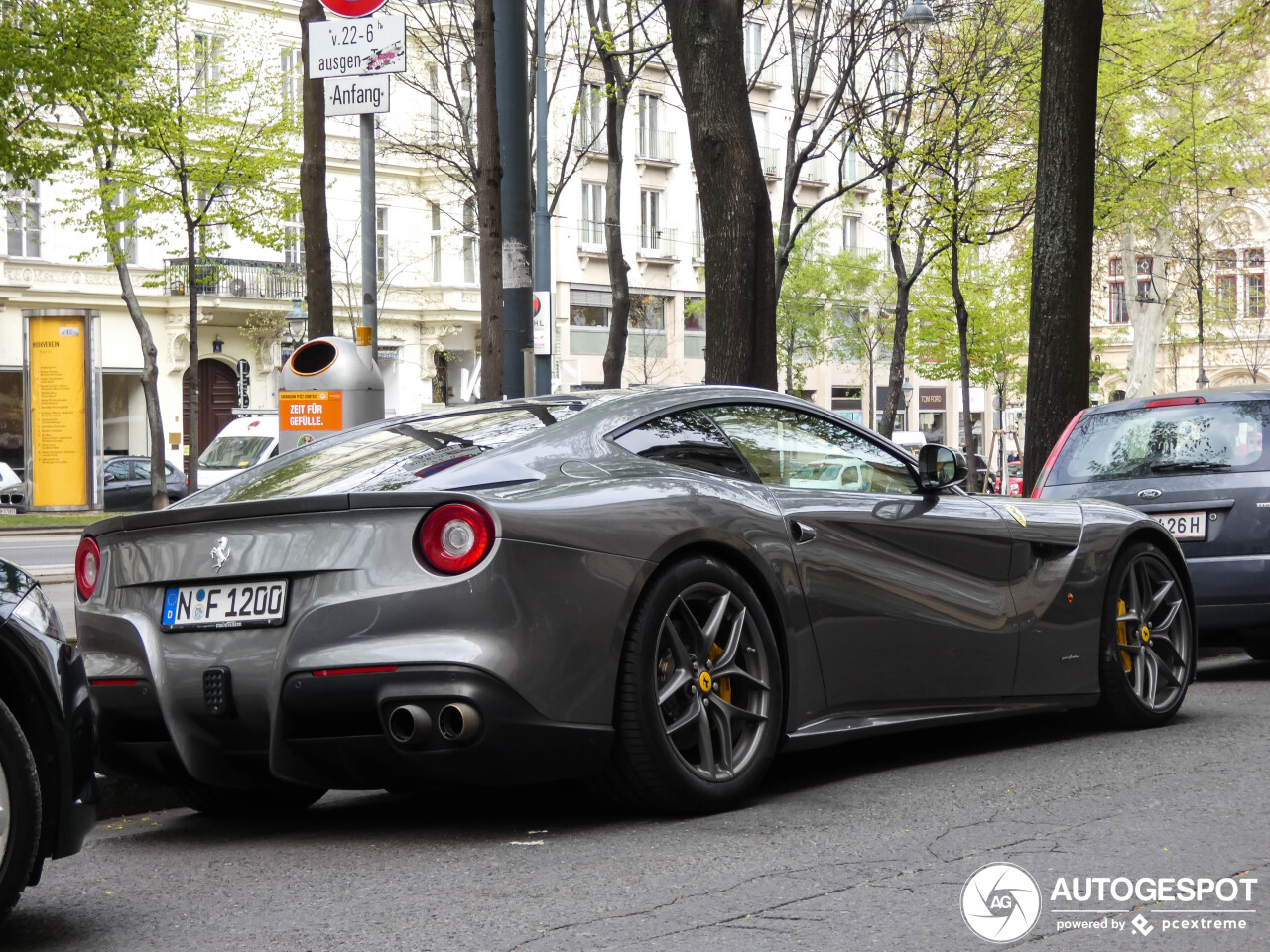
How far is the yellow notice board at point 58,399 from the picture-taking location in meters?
31.8

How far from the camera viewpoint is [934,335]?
49.2 m

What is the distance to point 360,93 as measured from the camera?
1061 centimetres

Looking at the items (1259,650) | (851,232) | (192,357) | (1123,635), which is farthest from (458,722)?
(851,232)

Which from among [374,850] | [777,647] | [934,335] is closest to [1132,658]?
[777,647]

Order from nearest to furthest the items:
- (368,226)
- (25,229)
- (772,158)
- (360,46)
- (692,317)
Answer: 1. (360,46)
2. (368,226)
3. (25,229)
4. (692,317)
5. (772,158)

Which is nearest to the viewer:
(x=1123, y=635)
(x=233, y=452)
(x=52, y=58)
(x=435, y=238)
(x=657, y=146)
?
(x=1123, y=635)

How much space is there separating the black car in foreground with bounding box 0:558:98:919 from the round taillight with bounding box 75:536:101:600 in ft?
3.93

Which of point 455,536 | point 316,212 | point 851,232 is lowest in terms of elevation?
point 455,536

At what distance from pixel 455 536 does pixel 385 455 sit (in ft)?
2.53

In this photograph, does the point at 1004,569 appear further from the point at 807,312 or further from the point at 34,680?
the point at 807,312

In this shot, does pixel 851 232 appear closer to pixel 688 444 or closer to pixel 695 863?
pixel 688 444

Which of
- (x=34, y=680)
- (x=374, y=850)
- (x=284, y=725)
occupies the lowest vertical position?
(x=374, y=850)

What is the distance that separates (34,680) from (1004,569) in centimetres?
372

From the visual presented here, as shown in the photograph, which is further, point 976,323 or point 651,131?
point 651,131
